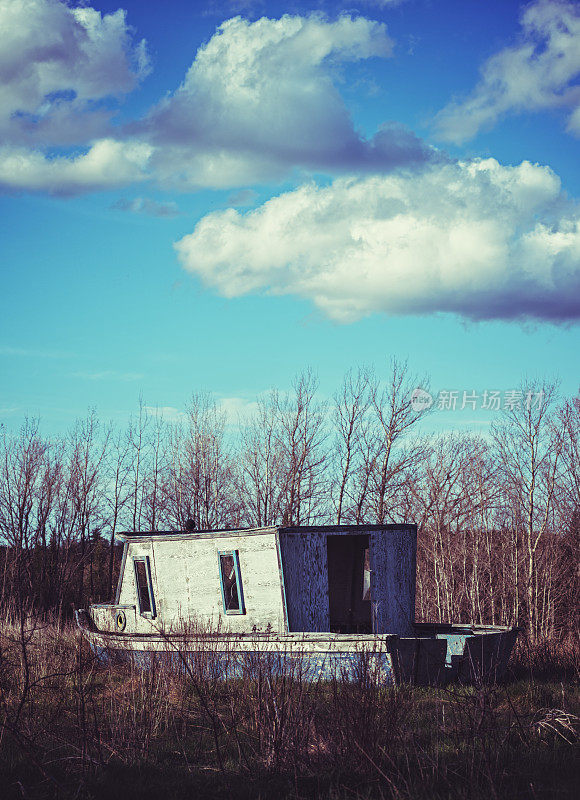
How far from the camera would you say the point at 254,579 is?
1345 centimetres

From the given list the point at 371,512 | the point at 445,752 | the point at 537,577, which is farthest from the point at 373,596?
the point at 371,512

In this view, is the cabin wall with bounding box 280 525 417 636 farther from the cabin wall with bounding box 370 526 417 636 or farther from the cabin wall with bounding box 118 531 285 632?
the cabin wall with bounding box 118 531 285 632

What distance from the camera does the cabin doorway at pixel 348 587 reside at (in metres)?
16.1

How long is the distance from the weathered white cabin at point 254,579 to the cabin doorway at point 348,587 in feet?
1.00

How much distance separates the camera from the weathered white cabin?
13.2 m

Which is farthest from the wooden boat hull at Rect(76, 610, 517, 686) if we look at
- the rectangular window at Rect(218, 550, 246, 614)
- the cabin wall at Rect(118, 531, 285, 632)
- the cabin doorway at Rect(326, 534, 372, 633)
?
the cabin doorway at Rect(326, 534, 372, 633)

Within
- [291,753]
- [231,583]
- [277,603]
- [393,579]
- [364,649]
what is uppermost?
[393,579]

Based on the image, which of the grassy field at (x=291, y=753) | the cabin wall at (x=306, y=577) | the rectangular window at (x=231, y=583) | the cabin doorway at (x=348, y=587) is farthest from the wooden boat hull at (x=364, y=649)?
the cabin doorway at (x=348, y=587)

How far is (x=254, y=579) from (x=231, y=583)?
76 cm

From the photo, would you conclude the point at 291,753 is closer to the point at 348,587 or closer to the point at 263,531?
the point at 263,531

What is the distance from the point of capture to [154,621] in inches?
582

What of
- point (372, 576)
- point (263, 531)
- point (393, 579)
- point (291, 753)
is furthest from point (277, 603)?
point (291, 753)

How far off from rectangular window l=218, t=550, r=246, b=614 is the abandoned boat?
0.02 m

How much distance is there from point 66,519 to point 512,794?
28.3 metres
